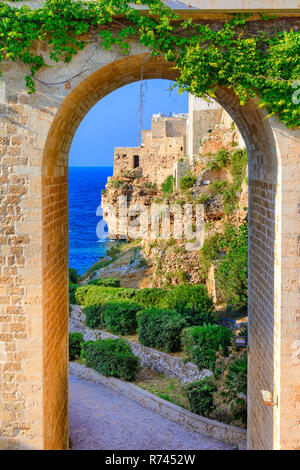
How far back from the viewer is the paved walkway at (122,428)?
351 inches

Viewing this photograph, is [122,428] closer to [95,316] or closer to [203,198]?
[95,316]

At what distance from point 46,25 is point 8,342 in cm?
359

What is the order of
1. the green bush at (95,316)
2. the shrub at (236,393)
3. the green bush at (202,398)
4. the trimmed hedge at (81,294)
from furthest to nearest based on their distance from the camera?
the trimmed hedge at (81,294)
the green bush at (95,316)
the green bush at (202,398)
the shrub at (236,393)

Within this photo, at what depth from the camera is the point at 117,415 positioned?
10.2 metres

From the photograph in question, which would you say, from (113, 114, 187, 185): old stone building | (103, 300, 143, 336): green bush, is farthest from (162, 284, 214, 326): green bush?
(113, 114, 187, 185): old stone building

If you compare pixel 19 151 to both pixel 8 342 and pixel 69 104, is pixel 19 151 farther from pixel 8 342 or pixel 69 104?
pixel 8 342


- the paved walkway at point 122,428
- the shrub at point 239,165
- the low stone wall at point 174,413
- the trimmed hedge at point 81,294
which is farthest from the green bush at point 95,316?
the shrub at point 239,165

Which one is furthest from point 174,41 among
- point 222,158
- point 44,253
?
point 222,158

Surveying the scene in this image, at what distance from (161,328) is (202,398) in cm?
352

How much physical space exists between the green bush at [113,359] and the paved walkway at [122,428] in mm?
708

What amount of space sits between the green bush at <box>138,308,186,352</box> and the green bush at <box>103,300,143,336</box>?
862mm

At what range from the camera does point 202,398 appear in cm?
952

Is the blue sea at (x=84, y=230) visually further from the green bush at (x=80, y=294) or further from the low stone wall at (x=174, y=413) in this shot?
the low stone wall at (x=174, y=413)

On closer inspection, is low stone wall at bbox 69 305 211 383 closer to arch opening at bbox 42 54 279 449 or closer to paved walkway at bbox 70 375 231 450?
paved walkway at bbox 70 375 231 450
